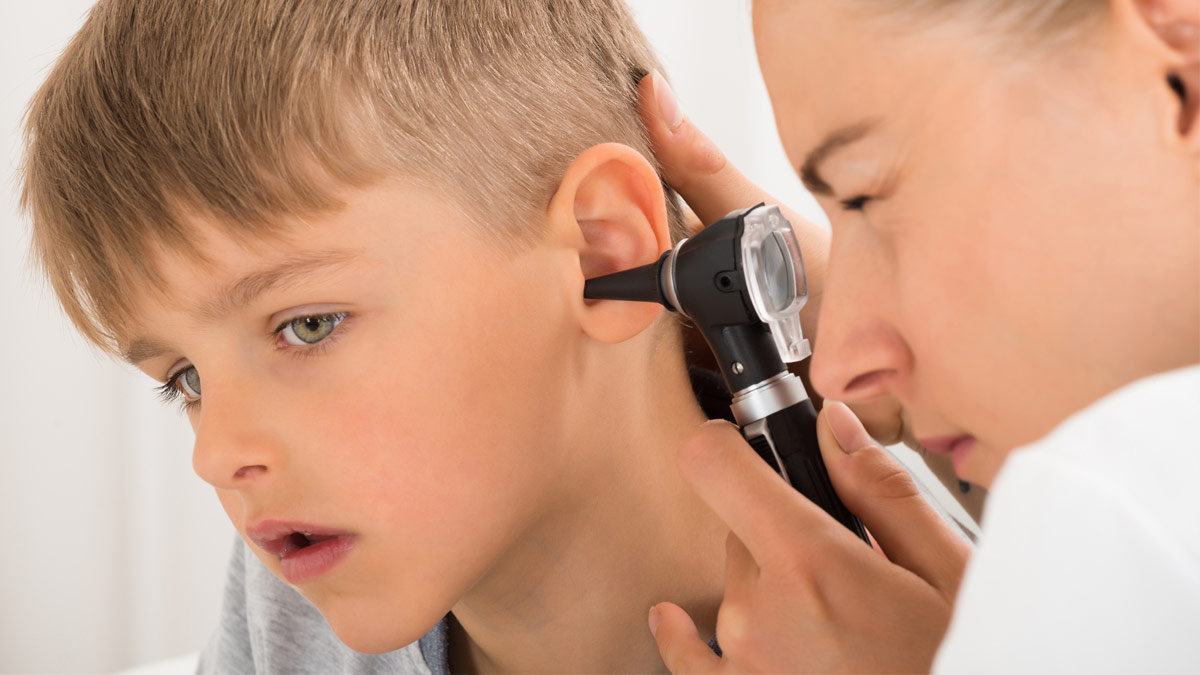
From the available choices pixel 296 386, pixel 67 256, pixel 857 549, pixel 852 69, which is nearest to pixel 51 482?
pixel 67 256

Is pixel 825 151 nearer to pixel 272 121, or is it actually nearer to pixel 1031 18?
pixel 1031 18

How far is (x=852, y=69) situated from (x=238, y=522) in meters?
0.59

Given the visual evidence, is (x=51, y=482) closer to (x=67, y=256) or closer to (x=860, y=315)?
(x=67, y=256)

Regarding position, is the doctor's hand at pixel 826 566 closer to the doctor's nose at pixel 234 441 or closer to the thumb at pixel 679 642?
the thumb at pixel 679 642

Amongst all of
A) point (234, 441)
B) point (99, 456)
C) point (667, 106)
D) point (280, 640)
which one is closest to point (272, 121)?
point (234, 441)

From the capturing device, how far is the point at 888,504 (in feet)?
2.47

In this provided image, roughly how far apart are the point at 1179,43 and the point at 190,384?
2.64ft

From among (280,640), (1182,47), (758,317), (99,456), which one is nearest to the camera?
(1182,47)

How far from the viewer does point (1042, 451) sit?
1.39 feet

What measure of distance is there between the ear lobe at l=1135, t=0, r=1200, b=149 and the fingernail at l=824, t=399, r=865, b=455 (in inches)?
12.7

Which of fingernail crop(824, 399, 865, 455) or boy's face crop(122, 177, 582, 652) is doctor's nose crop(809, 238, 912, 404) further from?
boy's face crop(122, 177, 582, 652)

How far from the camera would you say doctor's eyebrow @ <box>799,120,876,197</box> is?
1.88 ft

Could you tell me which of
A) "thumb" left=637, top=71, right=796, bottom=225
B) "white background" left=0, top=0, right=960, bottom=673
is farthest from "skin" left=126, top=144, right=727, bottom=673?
"white background" left=0, top=0, right=960, bottom=673

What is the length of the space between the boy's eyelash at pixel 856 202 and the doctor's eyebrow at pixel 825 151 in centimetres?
1
